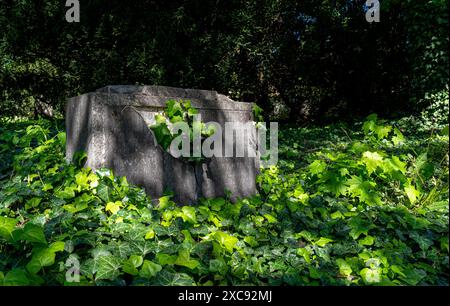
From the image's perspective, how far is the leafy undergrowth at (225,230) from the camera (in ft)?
6.90

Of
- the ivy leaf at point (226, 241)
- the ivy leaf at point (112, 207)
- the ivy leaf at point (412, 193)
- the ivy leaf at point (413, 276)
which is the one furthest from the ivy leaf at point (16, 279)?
the ivy leaf at point (412, 193)

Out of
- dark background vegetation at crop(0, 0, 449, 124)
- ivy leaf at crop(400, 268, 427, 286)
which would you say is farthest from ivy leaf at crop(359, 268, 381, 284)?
dark background vegetation at crop(0, 0, 449, 124)

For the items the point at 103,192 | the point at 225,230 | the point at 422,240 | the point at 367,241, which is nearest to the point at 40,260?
the point at 103,192

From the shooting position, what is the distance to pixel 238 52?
11.2m

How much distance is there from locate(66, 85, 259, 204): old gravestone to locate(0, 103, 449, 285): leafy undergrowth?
0.76 ft

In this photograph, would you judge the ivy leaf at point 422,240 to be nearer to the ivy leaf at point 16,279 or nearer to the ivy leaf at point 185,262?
the ivy leaf at point 185,262

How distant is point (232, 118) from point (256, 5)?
7.80 metres

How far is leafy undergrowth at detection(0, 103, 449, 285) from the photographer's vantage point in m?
2.10

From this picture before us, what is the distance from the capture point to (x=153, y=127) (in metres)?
3.55

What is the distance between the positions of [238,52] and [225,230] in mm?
9043

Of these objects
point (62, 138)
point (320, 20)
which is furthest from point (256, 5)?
point (62, 138)

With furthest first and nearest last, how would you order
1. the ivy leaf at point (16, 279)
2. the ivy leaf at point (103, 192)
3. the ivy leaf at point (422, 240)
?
the ivy leaf at point (103, 192) → the ivy leaf at point (422, 240) → the ivy leaf at point (16, 279)

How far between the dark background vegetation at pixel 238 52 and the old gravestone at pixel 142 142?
485 centimetres

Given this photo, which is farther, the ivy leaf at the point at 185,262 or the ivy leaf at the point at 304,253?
the ivy leaf at the point at 304,253
